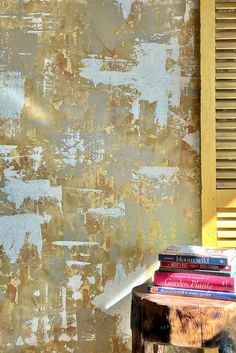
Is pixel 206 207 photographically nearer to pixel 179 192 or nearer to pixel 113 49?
pixel 179 192

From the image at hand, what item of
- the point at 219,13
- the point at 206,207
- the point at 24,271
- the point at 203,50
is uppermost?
the point at 219,13

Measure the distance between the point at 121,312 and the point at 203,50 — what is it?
1.15 meters

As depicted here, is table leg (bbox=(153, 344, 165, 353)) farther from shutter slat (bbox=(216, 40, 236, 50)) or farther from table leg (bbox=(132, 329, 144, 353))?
shutter slat (bbox=(216, 40, 236, 50))

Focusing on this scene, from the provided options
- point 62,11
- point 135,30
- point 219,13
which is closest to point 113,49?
point 135,30

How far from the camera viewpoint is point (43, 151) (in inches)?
96.9

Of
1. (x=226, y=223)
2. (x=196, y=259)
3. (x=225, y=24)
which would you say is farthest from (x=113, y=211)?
(x=225, y=24)

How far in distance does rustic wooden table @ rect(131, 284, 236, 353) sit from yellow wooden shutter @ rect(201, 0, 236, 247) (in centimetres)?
54

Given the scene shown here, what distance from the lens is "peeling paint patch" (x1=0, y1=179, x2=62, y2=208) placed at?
246cm

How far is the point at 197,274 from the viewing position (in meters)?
1.95

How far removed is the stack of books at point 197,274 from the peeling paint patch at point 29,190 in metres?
0.65

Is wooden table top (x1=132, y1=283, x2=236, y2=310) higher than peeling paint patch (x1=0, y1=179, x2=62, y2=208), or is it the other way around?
peeling paint patch (x1=0, y1=179, x2=62, y2=208)

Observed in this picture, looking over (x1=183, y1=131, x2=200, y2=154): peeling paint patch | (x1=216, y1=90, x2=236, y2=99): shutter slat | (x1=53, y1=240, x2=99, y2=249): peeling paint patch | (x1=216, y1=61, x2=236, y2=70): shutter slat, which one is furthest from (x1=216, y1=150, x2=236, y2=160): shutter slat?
(x1=53, y1=240, x2=99, y2=249): peeling paint patch

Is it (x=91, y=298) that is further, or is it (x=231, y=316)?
(x=91, y=298)

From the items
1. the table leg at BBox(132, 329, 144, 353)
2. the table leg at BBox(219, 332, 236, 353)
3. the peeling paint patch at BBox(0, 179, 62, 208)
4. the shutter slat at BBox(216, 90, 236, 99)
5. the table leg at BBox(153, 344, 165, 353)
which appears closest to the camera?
the table leg at BBox(219, 332, 236, 353)
